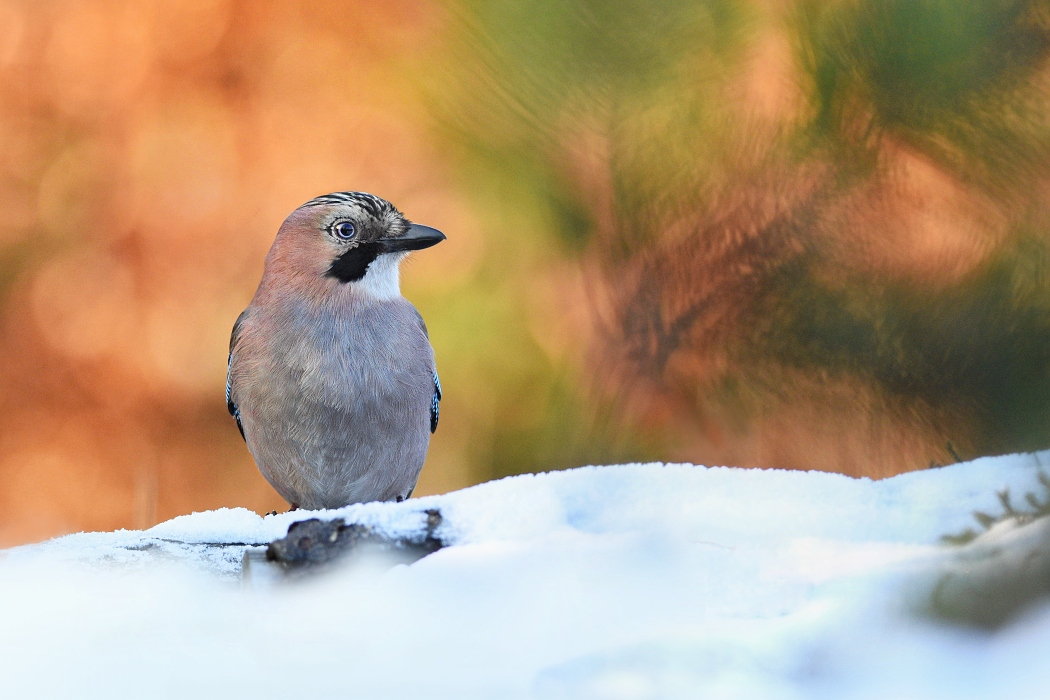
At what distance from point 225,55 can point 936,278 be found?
301 cm

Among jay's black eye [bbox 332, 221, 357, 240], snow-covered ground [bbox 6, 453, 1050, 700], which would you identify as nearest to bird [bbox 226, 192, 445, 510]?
jay's black eye [bbox 332, 221, 357, 240]

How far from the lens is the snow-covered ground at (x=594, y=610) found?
2.72 ft

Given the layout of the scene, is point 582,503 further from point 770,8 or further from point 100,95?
point 100,95

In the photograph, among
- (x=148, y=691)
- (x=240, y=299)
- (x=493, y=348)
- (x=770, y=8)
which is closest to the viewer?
(x=148, y=691)

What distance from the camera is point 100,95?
11.8ft

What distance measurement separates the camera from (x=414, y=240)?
2182 mm


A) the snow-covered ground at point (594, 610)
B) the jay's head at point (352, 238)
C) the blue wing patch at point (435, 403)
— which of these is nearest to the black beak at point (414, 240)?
the jay's head at point (352, 238)

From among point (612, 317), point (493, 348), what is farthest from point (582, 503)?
Answer: point (493, 348)

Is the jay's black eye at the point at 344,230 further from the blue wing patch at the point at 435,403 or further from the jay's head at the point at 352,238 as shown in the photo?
the blue wing patch at the point at 435,403

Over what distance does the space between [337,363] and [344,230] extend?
377mm

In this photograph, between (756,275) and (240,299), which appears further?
(240,299)

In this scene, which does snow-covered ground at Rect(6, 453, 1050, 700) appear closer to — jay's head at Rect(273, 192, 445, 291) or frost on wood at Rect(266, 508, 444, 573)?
frost on wood at Rect(266, 508, 444, 573)

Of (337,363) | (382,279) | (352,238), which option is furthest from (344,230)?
(337,363)

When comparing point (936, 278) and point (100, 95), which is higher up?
point (100, 95)
